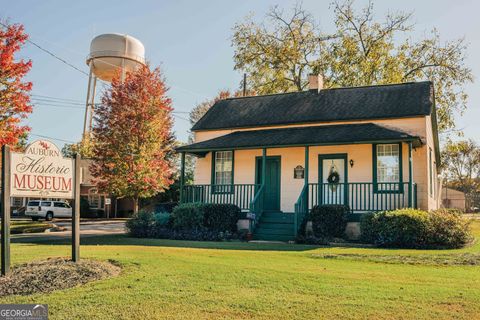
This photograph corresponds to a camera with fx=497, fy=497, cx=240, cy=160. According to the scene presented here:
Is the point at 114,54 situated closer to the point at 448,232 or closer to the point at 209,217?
the point at 209,217

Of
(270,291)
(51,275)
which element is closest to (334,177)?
(270,291)

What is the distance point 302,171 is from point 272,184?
135 cm

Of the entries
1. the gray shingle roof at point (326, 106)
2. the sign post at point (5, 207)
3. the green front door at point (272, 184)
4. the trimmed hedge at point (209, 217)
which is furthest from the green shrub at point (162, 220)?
the sign post at point (5, 207)

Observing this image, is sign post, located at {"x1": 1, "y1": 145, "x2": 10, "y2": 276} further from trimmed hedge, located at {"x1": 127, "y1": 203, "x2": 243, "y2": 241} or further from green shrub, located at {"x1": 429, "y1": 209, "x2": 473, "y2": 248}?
green shrub, located at {"x1": 429, "y1": 209, "x2": 473, "y2": 248}

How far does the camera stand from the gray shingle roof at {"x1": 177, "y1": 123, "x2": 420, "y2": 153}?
53.3 ft

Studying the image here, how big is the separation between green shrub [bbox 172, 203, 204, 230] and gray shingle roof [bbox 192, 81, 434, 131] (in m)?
4.71

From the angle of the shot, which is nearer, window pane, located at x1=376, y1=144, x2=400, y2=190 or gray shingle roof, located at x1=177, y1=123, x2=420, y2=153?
gray shingle roof, located at x1=177, y1=123, x2=420, y2=153

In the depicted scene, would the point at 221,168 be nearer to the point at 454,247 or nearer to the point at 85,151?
the point at 454,247

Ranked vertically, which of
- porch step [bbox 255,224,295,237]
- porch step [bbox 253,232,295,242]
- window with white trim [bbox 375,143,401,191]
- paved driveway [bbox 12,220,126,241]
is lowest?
paved driveway [bbox 12,220,126,241]

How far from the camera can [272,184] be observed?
19406 mm

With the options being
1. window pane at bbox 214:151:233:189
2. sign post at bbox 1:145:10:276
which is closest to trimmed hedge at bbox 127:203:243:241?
window pane at bbox 214:151:233:189

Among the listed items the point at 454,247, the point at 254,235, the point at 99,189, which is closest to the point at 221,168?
the point at 254,235

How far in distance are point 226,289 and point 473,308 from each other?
325 cm

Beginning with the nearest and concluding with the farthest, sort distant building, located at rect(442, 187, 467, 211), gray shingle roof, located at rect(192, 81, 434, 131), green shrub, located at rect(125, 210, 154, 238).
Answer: green shrub, located at rect(125, 210, 154, 238) → gray shingle roof, located at rect(192, 81, 434, 131) → distant building, located at rect(442, 187, 467, 211)
